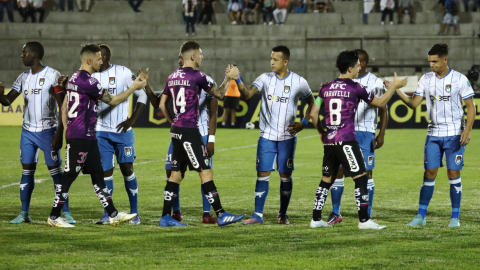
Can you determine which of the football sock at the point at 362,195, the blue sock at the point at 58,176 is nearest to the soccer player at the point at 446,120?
the football sock at the point at 362,195

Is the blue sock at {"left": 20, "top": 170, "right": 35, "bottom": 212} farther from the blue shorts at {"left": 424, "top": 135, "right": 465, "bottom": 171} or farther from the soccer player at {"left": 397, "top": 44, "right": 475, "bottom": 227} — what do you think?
the blue shorts at {"left": 424, "top": 135, "right": 465, "bottom": 171}

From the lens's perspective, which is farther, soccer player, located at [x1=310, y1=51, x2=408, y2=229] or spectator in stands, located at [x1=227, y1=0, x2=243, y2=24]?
spectator in stands, located at [x1=227, y1=0, x2=243, y2=24]

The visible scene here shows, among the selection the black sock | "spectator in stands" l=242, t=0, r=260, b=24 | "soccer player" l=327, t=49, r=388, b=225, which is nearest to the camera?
the black sock

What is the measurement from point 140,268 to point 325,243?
2.05 metres

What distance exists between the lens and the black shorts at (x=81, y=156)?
7.67 m

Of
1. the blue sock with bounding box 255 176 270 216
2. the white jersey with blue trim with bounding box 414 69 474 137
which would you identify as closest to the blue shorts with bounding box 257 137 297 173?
the blue sock with bounding box 255 176 270 216

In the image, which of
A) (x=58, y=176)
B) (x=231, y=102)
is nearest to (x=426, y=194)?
(x=58, y=176)

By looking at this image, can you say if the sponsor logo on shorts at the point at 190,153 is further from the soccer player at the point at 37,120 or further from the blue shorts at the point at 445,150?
the blue shorts at the point at 445,150

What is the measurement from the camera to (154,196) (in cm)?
1101

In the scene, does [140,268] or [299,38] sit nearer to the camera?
[140,268]

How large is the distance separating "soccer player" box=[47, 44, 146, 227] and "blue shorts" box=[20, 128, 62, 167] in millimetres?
618

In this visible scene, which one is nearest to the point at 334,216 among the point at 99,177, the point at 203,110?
the point at 203,110

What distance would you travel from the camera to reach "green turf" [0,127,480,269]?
239 inches

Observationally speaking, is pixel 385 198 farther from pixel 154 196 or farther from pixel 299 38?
pixel 299 38
